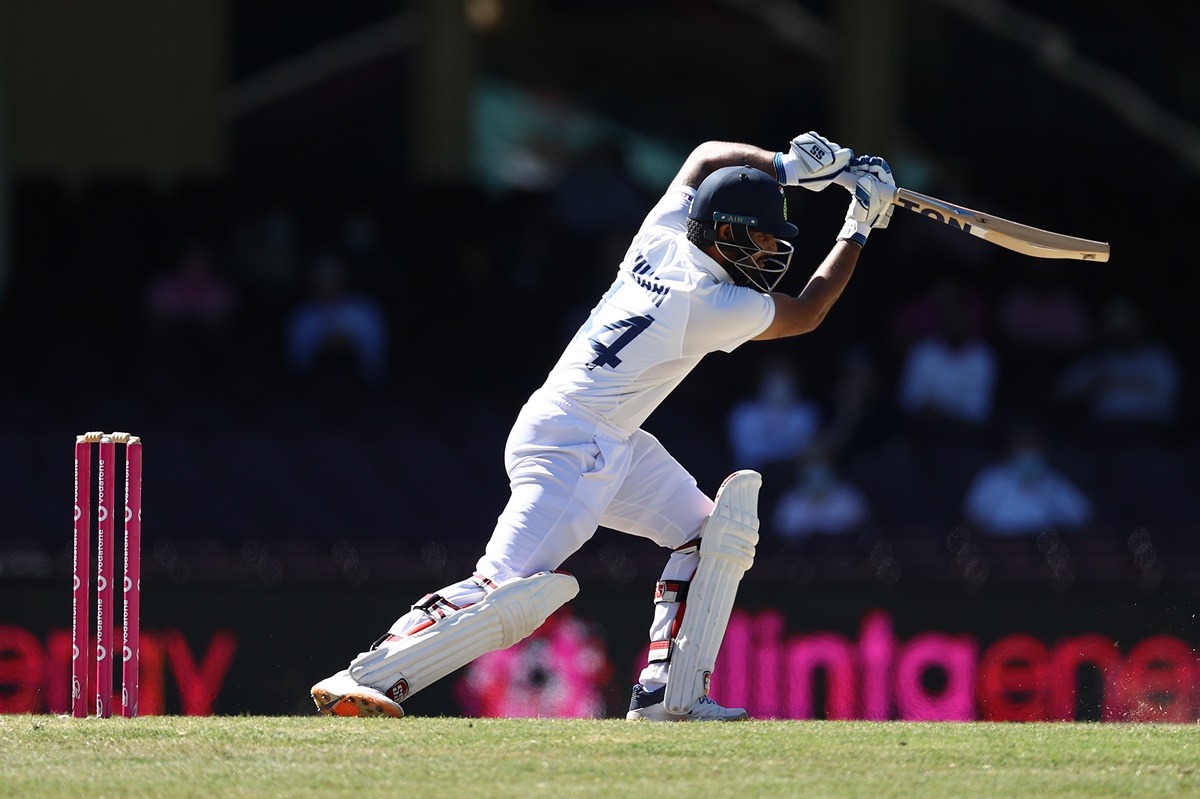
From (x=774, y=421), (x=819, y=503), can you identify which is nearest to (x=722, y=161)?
(x=819, y=503)

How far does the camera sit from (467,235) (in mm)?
12000

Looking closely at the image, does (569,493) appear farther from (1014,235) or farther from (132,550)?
(1014,235)

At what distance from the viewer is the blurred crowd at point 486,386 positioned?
30.5 feet

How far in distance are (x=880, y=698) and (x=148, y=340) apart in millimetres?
5425

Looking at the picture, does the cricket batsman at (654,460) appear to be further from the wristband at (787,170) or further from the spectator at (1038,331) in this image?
the spectator at (1038,331)

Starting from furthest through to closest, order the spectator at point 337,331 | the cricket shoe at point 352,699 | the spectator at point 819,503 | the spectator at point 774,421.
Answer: the spectator at point 337,331 < the spectator at point 774,421 < the spectator at point 819,503 < the cricket shoe at point 352,699

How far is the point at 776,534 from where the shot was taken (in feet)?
29.4

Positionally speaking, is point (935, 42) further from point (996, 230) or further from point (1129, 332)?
point (996, 230)

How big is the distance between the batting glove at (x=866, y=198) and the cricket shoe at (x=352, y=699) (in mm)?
1842

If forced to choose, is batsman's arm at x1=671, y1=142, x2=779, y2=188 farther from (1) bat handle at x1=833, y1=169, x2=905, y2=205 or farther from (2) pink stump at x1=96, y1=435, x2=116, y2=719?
(2) pink stump at x1=96, y1=435, x2=116, y2=719

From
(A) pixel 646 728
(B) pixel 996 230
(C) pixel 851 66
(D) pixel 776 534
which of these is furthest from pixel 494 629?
(C) pixel 851 66

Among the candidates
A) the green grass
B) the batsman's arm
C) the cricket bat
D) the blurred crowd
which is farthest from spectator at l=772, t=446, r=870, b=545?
the green grass

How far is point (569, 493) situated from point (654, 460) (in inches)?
14.9

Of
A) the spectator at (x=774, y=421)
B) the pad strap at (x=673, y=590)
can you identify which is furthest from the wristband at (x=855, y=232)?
the spectator at (x=774, y=421)
